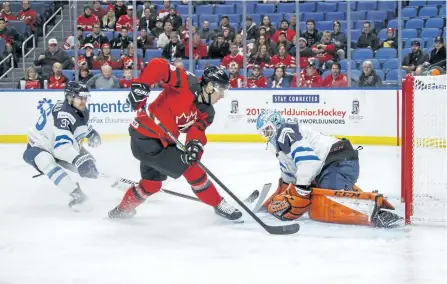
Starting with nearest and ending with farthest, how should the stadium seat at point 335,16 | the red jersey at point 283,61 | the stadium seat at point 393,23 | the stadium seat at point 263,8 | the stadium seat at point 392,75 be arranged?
1. the stadium seat at point 392,75
2. the stadium seat at point 393,23
3. the red jersey at point 283,61
4. the stadium seat at point 335,16
5. the stadium seat at point 263,8

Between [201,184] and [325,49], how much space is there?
528 cm

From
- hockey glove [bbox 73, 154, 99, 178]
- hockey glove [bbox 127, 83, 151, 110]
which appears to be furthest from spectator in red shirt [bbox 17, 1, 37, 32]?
hockey glove [bbox 127, 83, 151, 110]

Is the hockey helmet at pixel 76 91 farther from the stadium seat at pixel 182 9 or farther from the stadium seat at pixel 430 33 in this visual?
the stadium seat at pixel 182 9

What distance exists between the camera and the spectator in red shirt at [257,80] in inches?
386

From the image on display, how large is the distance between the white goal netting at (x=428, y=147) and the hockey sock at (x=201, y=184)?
1130 mm

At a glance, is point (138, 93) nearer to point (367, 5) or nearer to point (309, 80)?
point (309, 80)

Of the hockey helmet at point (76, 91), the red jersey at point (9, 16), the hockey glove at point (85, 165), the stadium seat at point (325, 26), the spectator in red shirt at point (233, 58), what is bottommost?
the hockey glove at point (85, 165)

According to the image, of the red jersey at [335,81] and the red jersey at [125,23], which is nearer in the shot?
the red jersey at [335,81]

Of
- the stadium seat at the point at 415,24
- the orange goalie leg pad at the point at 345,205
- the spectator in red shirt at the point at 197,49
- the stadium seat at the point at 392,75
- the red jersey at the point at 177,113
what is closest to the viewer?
the orange goalie leg pad at the point at 345,205

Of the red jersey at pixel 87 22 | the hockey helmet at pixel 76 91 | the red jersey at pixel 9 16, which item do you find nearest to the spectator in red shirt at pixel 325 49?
the red jersey at pixel 87 22

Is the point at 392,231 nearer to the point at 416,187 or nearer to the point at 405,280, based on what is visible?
the point at 416,187

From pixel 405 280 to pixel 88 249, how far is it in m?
1.63

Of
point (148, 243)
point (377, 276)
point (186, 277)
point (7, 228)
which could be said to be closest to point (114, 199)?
point (7, 228)

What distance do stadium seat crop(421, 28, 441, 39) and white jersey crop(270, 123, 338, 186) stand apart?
5356mm
